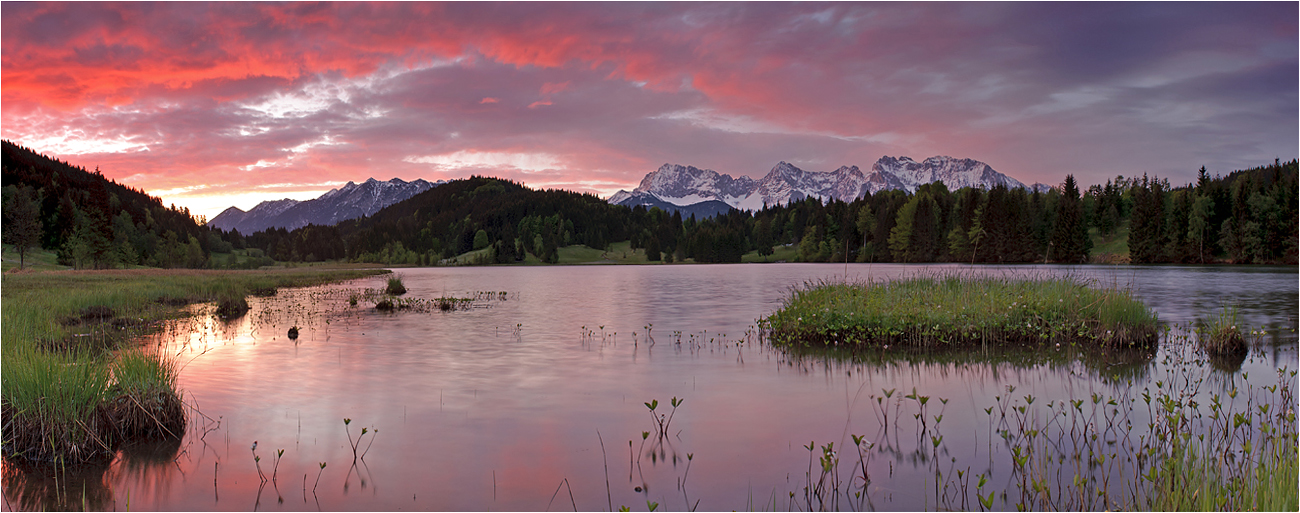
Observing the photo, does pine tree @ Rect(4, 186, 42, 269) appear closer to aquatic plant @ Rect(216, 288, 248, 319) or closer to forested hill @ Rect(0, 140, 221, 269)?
forested hill @ Rect(0, 140, 221, 269)

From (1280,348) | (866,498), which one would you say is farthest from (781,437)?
(1280,348)

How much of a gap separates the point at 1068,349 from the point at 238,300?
3924 centimetres

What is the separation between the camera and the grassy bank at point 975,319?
20828 mm

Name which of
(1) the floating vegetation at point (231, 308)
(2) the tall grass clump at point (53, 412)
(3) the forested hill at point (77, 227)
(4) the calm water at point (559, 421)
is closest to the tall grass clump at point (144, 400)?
(2) the tall grass clump at point (53, 412)

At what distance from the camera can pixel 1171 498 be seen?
6605 millimetres

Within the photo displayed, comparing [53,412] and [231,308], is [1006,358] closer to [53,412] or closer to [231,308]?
[53,412]

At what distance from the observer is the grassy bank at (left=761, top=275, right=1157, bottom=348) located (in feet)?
68.3

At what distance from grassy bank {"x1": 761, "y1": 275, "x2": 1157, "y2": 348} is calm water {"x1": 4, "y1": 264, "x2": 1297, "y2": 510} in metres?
1.55

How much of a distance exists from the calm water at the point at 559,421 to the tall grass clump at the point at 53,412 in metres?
0.67

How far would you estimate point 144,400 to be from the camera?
11.3 meters

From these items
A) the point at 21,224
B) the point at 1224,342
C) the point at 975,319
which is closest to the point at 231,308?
the point at 975,319

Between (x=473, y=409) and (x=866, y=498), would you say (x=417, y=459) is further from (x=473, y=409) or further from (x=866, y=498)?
A: (x=866, y=498)

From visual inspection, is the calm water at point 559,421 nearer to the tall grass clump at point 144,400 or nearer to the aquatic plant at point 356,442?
the aquatic plant at point 356,442

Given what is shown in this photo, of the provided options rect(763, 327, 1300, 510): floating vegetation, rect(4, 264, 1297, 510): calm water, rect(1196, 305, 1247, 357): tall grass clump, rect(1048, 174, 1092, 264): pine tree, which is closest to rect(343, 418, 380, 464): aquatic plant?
rect(4, 264, 1297, 510): calm water
